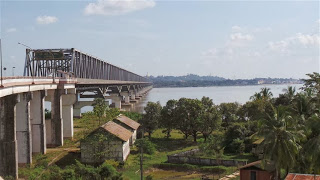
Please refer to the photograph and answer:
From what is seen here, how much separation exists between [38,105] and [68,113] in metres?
12.9

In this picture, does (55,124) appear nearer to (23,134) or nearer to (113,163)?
(23,134)

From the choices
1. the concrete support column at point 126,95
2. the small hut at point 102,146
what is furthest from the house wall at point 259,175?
the concrete support column at point 126,95

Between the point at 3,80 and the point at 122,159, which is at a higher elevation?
the point at 3,80

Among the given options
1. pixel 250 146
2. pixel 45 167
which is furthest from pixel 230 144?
pixel 45 167

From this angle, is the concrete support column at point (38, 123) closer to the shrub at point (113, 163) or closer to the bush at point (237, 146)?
the shrub at point (113, 163)

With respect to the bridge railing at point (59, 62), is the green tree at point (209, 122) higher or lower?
lower

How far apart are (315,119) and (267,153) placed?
3257 millimetres

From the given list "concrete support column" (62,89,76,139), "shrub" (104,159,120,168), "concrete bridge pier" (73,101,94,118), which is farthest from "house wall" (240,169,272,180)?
"concrete bridge pier" (73,101,94,118)

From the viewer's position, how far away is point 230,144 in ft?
145

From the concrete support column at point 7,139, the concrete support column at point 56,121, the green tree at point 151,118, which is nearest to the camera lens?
the concrete support column at point 7,139

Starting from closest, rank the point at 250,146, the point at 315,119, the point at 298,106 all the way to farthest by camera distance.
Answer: the point at 315,119
the point at 298,106
the point at 250,146

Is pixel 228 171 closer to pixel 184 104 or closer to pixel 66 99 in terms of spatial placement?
pixel 184 104

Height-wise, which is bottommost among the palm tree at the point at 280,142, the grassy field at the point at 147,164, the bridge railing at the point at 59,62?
the grassy field at the point at 147,164

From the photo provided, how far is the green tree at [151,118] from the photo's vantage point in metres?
55.3
